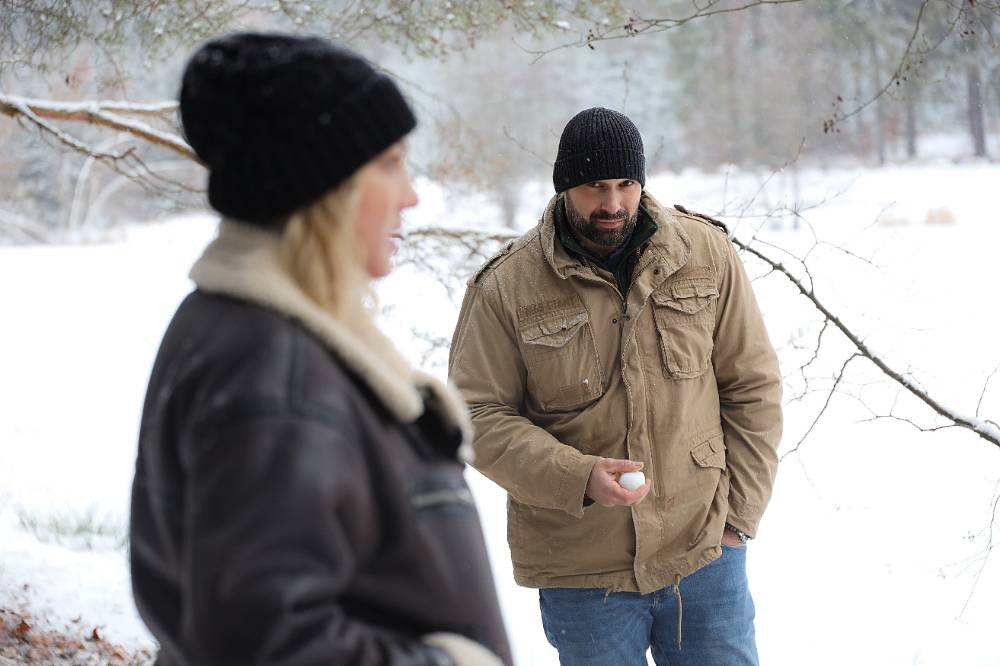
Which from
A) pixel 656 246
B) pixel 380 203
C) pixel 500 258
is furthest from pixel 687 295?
pixel 380 203

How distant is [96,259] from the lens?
18.4 meters

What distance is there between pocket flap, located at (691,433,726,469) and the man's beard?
0.61 meters

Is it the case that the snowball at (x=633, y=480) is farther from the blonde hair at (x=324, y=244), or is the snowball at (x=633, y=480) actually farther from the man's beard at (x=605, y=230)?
the blonde hair at (x=324, y=244)

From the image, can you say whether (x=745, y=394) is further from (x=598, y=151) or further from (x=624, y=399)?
(x=598, y=151)

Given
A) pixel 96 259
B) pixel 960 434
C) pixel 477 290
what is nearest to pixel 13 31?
pixel 477 290

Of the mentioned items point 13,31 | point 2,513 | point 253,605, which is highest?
point 13,31

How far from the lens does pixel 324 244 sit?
1.28 m

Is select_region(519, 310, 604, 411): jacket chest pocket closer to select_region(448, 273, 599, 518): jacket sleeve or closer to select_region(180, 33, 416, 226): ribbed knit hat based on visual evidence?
select_region(448, 273, 599, 518): jacket sleeve

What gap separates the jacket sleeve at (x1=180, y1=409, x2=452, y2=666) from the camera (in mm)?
1102

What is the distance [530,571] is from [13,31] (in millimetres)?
4280

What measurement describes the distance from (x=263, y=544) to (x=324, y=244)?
41 cm

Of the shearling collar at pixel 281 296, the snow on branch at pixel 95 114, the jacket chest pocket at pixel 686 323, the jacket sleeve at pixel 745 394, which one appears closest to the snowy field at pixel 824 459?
the jacket sleeve at pixel 745 394

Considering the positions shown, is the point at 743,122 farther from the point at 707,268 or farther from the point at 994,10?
the point at 707,268

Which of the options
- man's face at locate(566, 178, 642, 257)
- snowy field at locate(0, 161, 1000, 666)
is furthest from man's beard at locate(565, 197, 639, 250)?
snowy field at locate(0, 161, 1000, 666)
